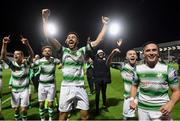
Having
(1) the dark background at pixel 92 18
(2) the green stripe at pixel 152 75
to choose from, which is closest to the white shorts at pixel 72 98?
(2) the green stripe at pixel 152 75

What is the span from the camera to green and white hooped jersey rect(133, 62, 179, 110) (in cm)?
625

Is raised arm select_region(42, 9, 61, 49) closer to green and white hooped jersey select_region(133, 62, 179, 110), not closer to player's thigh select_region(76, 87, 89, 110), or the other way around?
player's thigh select_region(76, 87, 89, 110)

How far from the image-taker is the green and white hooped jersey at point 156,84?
6.25 metres

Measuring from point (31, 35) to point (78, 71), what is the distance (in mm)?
58197

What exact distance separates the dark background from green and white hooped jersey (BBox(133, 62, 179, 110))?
51.8 meters

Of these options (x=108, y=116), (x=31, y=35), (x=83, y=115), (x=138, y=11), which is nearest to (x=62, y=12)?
(x=31, y=35)

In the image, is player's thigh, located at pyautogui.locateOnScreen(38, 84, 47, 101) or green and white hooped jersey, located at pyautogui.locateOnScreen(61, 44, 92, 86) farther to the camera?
player's thigh, located at pyautogui.locateOnScreen(38, 84, 47, 101)

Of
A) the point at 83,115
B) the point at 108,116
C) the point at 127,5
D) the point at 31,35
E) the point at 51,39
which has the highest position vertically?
the point at 127,5

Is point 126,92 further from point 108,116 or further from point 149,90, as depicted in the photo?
point 149,90

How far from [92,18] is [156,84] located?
5763cm

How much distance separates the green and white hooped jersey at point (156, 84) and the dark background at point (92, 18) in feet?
170

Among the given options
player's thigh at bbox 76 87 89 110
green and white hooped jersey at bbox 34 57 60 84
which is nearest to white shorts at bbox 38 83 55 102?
green and white hooped jersey at bbox 34 57 60 84

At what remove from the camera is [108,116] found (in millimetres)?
12586

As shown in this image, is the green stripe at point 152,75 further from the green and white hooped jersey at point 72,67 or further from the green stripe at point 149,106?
the green and white hooped jersey at point 72,67
